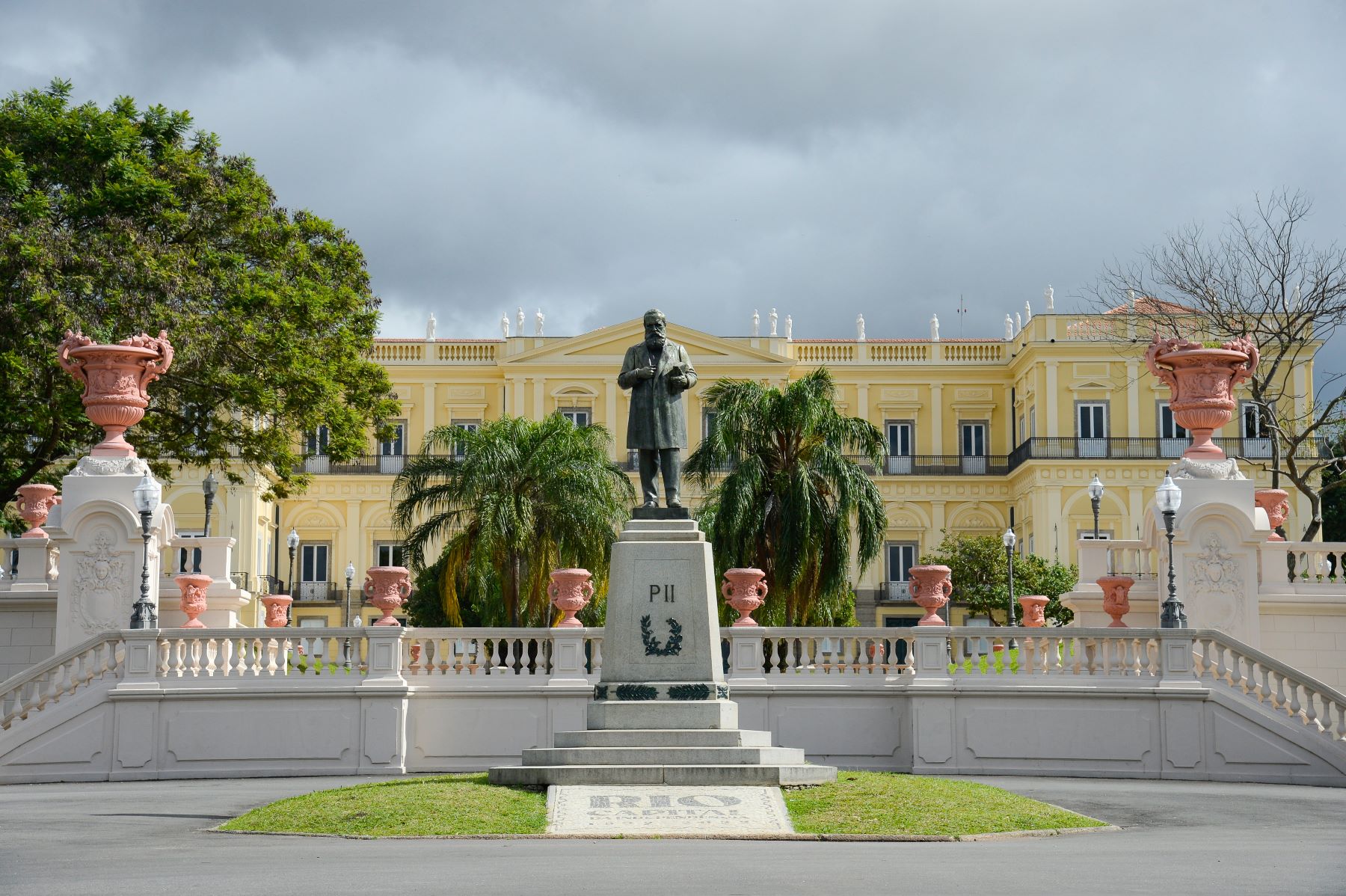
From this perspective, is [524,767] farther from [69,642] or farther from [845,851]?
[69,642]

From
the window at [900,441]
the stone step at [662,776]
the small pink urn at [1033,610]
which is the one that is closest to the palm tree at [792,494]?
the small pink urn at [1033,610]

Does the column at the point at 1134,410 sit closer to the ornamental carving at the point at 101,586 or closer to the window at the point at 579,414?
the window at the point at 579,414

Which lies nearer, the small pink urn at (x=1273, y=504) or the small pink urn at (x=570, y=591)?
the small pink urn at (x=570, y=591)

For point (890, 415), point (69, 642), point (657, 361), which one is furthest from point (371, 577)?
point (890, 415)

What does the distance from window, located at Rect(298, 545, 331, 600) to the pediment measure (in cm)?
1027

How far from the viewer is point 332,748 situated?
20906mm

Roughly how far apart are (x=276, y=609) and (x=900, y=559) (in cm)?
3899

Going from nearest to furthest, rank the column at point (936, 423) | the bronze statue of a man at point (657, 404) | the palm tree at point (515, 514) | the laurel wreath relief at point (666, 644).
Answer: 1. the laurel wreath relief at point (666, 644)
2. the bronze statue of a man at point (657, 404)
3. the palm tree at point (515, 514)
4. the column at point (936, 423)

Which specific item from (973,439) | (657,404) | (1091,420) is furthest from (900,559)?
(657,404)

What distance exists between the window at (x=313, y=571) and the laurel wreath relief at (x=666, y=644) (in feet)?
161

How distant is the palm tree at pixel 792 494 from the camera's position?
32.3m

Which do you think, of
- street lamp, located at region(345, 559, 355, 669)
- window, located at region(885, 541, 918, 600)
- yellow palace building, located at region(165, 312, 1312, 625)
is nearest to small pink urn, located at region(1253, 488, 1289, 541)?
street lamp, located at region(345, 559, 355, 669)

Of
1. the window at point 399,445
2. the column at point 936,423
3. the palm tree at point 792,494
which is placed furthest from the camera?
the column at point 936,423

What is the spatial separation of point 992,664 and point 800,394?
13572 millimetres
